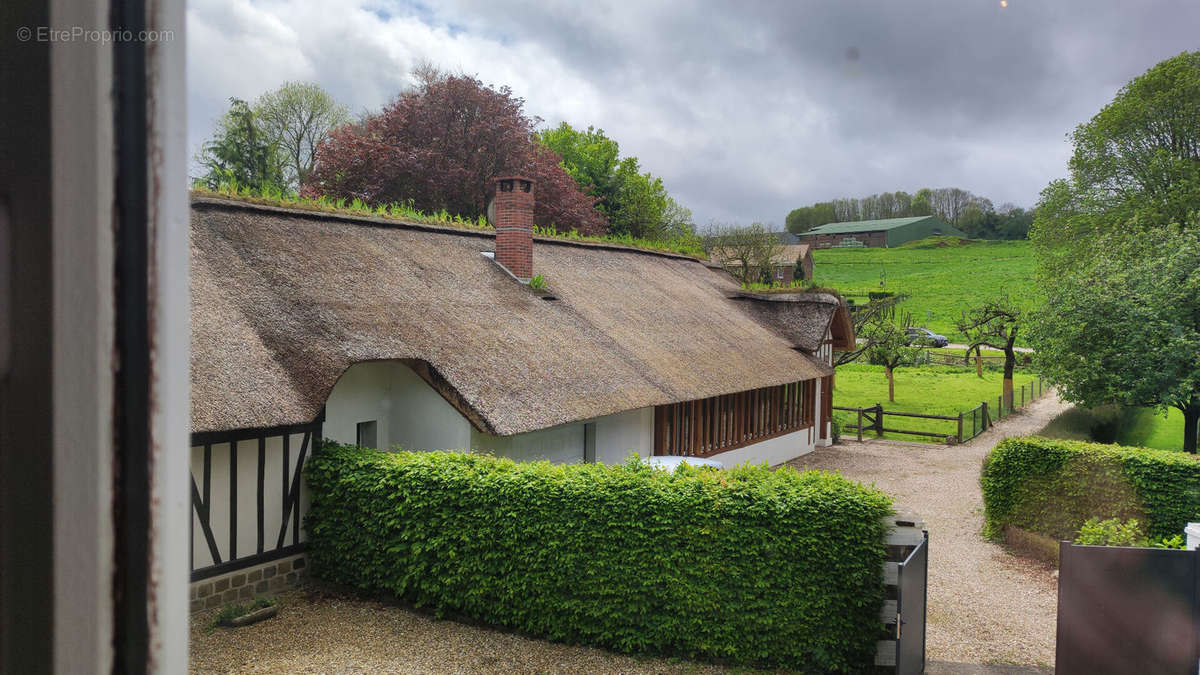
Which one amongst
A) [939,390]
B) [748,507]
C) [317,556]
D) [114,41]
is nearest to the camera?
[114,41]

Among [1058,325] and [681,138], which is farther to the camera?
[681,138]

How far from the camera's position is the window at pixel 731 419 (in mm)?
14680

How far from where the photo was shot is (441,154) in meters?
27.7

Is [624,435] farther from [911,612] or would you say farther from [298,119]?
[298,119]

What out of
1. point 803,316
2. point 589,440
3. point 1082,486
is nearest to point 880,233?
point 803,316

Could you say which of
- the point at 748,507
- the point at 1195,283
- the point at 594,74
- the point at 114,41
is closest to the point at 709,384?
the point at 748,507

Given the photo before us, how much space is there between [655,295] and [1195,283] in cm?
1164

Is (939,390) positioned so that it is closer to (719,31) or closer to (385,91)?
(719,31)

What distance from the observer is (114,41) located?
56 centimetres

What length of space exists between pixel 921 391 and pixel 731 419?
55.9ft

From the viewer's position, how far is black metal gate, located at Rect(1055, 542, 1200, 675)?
7.04 m

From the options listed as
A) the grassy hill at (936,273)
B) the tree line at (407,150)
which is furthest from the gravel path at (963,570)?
the grassy hill at (936,273)

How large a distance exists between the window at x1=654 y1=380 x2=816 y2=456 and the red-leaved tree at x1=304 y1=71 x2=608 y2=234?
13443mm

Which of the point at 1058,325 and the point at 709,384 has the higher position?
the point at 1058,325
